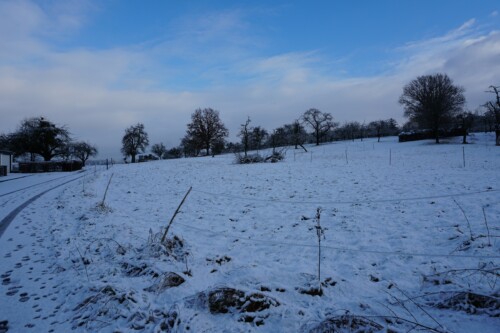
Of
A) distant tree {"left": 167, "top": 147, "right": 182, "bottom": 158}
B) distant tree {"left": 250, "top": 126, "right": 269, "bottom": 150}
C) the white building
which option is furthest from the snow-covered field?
distant tree {"left": 167, "top": 147, "right": 182, "bottom": 158}

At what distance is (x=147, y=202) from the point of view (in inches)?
420

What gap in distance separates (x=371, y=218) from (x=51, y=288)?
7010 millimetres

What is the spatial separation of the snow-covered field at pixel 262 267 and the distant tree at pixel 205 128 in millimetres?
40660

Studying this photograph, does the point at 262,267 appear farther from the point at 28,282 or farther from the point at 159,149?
the point at 159,149

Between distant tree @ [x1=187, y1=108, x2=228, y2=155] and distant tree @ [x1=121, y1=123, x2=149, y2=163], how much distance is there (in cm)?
1797

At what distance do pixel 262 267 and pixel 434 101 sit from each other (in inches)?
1899

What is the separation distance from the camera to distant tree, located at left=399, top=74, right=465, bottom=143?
40531 millimetres

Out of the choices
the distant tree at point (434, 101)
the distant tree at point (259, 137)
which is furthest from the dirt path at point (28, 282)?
the distant tree at point (259, 137)

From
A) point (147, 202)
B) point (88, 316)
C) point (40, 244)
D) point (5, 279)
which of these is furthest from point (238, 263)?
point (147, 202)

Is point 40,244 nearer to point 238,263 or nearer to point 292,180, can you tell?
point 238,263

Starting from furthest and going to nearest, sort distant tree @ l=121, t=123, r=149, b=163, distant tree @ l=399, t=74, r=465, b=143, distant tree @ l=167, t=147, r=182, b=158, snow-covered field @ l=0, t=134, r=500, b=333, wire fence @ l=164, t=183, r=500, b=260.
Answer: distant tree @ l=167, t=147, r=182, b=158
distant tree @ l=121, t=123, r=149, b=163
distant tree @ l=399, t=74, r=465, b=143
wire fence @ l=164, t=183, r=500, b=260
snow-covered field @ l=0, t=134, r=500, b=333

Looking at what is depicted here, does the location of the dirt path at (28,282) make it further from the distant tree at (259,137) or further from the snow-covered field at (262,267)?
the distant tree at (259,137)

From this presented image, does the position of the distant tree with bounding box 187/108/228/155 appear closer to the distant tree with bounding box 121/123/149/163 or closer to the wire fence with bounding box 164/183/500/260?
the distant tree with bounding box 121/123/149/163

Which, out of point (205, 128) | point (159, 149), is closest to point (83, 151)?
point (159, 149)
